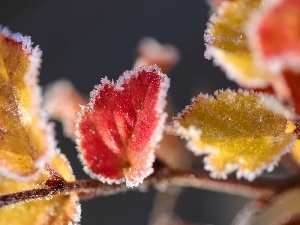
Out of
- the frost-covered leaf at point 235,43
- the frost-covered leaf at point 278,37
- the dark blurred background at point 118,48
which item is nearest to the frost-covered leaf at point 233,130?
the frost-covered leaf at point 235,43

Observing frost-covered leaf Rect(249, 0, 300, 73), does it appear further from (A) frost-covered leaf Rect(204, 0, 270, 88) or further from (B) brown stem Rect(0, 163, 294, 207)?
(B) brown stem Rect(0, 163, 294, 207)

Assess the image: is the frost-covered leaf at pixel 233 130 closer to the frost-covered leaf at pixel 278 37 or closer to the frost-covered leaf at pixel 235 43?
the frost-covered leaf at pixel 235 43

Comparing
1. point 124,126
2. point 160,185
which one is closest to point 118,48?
point 160,185

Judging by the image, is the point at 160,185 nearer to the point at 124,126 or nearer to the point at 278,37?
the point at 124,126

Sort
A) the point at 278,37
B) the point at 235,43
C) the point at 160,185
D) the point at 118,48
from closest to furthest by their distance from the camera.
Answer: the point at 278,37
the point at 235,43
the point at 160,185
the point at 118,48

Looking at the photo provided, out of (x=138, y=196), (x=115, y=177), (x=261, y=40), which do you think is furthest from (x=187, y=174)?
(x=138, y=196)

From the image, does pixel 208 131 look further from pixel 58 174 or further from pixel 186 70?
pixel 186 70
